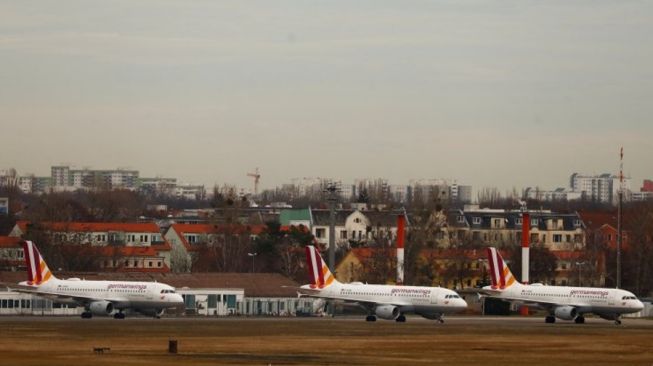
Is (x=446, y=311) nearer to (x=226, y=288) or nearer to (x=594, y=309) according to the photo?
(x=594, y=309)

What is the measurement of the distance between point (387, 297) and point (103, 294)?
944 inches

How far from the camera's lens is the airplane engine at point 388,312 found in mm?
128000

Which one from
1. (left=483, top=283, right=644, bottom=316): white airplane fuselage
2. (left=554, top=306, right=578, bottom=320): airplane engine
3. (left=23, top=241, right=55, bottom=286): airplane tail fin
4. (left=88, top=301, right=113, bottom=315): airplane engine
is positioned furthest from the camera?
(left=554, top=306, right=578, bottom=320): airplane engine

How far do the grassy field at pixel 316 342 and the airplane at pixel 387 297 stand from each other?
14.9 feet

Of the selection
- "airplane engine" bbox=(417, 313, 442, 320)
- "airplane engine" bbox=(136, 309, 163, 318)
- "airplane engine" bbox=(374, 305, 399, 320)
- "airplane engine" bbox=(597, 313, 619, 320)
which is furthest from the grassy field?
"airplane engine" bbox=(597, 313, 619, 320)

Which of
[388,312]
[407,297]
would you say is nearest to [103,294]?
[388,312]

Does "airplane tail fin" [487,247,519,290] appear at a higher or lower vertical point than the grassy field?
higher

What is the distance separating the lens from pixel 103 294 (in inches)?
4953

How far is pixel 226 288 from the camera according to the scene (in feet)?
493

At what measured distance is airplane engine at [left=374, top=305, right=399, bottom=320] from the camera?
12800cm

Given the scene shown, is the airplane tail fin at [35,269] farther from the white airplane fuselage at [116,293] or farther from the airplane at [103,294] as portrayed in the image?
the white airplane fuselage at [116,293]

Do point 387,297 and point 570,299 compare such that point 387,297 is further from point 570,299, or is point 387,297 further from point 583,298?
point 583,298

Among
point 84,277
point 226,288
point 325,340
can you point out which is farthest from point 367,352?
point 84,277

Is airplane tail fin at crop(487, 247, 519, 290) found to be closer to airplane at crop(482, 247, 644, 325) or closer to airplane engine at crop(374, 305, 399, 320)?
airplane at crop(482, 247, 644, 325)
